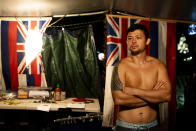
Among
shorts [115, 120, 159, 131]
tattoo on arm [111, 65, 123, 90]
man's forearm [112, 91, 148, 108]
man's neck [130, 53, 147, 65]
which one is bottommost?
shorts [115, 120, 159, 131]

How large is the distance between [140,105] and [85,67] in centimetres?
267

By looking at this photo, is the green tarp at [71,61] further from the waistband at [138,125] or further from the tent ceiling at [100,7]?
the waistband at [138,125]

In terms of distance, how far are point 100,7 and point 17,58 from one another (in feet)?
9.34

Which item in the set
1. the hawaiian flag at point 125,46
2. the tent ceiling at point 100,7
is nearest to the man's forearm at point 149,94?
the hawaiian flag at point 125,46

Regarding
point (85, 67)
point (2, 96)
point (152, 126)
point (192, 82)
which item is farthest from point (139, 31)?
point (2, 96)

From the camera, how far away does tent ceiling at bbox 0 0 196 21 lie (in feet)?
13.9

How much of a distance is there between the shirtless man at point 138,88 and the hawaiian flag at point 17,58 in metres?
2.99

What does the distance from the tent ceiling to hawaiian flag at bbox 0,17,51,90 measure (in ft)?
1.21

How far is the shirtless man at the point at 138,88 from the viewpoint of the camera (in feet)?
10.5

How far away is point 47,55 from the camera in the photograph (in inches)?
221

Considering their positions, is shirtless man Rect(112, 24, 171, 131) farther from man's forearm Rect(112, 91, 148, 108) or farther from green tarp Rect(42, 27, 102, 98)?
green tarp Rect(42, 27, 102, 98)

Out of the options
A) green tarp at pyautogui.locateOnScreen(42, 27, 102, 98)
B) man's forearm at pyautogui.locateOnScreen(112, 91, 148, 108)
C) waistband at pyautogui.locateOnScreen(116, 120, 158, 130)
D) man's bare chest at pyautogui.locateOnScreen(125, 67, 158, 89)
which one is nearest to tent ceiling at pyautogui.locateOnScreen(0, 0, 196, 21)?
green tarp at pyautogui.locateOnScreen(42, 27, 102, 98)

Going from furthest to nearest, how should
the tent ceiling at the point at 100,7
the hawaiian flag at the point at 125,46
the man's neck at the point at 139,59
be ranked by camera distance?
the hawaiian flag at the point at 125,46
the tent ceiling at the point at 100,7
the man's neck at the point at 139,59

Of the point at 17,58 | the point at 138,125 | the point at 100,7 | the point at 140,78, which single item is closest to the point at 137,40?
the point at 140,78
